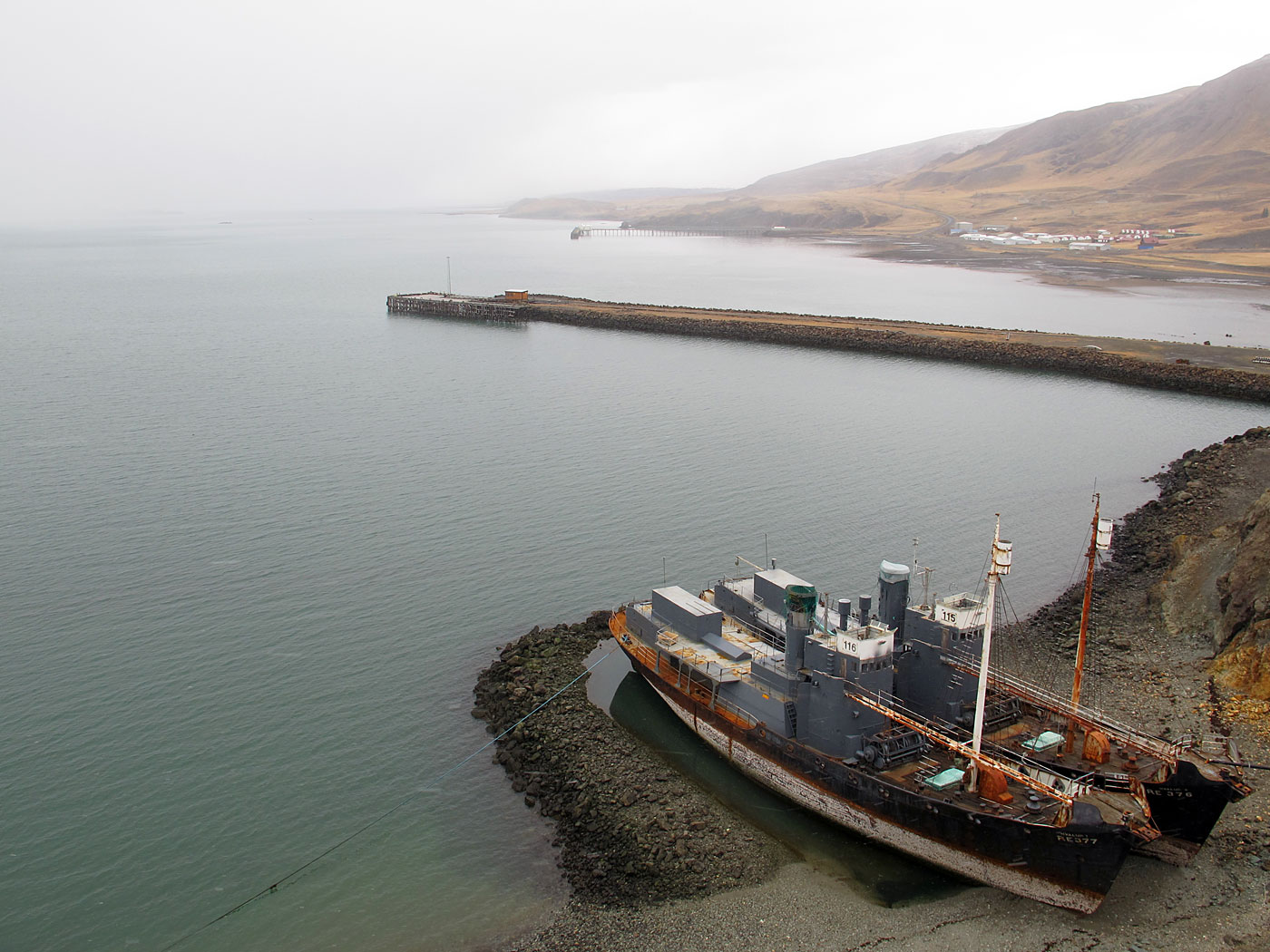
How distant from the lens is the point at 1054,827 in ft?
63.1

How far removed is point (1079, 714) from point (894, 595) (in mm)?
5258

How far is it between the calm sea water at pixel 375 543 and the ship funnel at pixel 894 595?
1086 cm

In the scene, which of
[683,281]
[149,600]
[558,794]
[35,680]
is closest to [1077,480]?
[558,794]

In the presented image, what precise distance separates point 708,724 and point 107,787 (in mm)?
16268

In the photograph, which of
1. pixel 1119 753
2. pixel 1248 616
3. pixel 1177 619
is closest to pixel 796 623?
pixel 1119 753

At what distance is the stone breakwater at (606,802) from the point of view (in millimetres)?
21234

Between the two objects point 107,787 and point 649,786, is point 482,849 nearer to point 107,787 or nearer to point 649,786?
point 649,786

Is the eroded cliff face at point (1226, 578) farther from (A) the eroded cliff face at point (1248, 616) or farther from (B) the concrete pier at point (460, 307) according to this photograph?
(B) the concrete pier at point (460, 307)

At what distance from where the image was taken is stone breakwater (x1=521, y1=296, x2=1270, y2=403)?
71.6 meters

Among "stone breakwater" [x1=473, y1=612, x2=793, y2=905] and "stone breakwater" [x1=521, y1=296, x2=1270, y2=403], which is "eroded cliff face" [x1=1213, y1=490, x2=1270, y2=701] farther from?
"stone breakwater" [x1=521, y1=296, x2=1270, y2=403]

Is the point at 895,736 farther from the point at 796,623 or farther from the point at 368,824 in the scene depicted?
the point at 368,824

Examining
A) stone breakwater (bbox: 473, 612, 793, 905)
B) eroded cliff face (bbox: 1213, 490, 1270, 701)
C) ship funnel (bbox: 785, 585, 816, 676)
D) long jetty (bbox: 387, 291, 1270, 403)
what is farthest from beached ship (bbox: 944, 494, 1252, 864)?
long jetty (bbox: 387, 291, 1270, 403)

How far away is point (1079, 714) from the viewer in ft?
74.8

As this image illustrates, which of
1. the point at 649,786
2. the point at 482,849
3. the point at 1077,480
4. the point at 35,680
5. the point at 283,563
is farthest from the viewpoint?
the point at 1077,480
